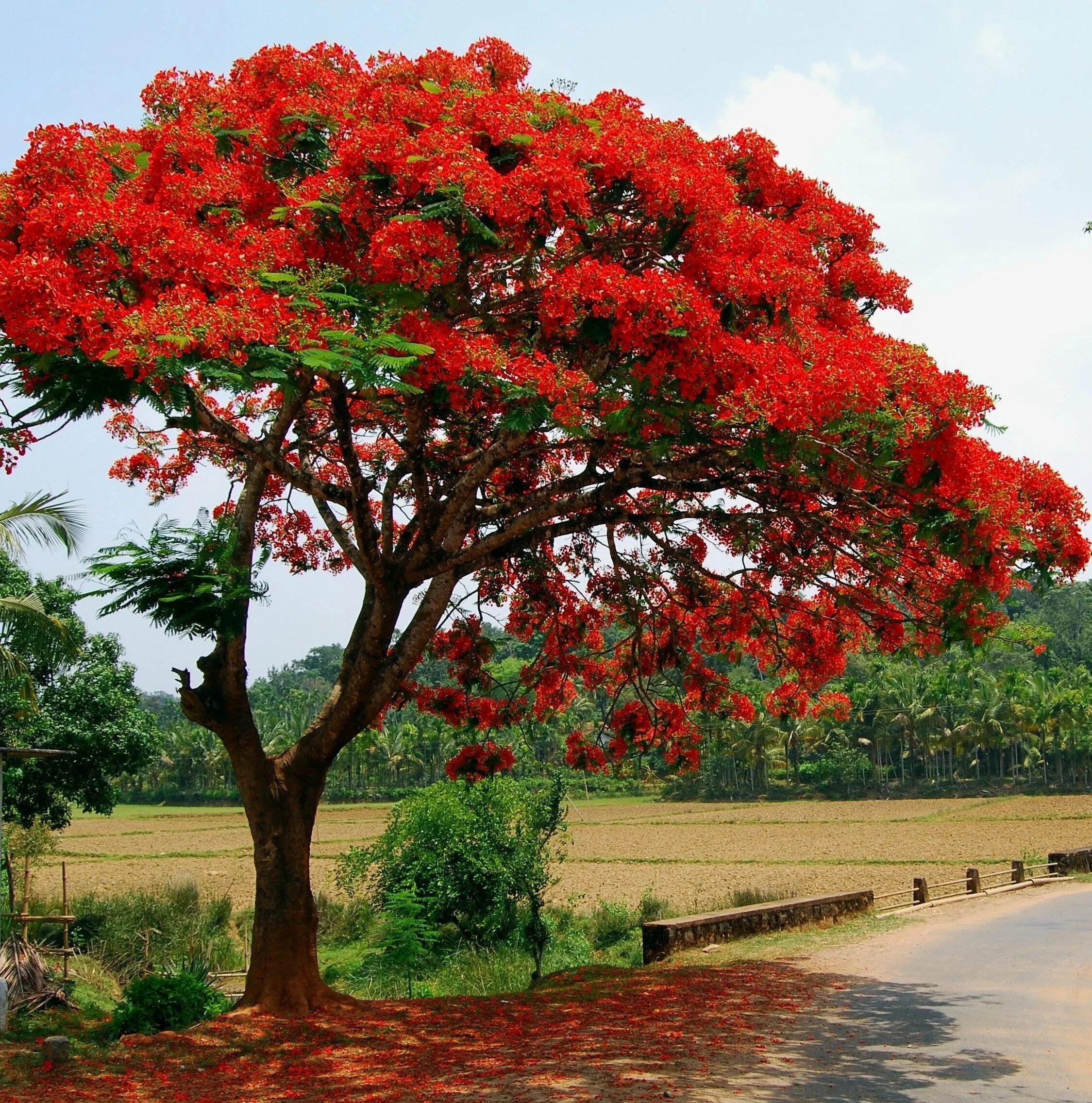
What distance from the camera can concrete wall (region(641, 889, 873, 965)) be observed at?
48.0 ft

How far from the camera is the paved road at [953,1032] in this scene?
25.1 ft

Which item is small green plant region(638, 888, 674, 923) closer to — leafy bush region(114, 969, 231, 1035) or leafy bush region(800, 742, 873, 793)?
leafy bush region(114, 969, 231, 1035)

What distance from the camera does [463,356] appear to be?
28.4 feet

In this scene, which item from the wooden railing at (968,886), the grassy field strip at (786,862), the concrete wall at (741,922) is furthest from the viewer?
the grassy field strip at (786,862)

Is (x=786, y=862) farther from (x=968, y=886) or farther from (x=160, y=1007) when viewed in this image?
(x=160, y=1007)

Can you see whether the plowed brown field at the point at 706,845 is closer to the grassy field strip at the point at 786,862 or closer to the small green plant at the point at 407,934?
the grassy field strip at the point at 786,862

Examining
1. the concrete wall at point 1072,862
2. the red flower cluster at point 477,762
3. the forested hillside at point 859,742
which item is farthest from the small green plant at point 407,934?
the forested hillside at point 859,742

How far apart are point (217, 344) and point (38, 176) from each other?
9.43ft

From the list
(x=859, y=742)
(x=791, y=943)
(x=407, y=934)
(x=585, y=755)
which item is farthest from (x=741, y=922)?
(x=859, y=742)

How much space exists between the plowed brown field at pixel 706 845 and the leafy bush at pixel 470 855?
24.3 ft

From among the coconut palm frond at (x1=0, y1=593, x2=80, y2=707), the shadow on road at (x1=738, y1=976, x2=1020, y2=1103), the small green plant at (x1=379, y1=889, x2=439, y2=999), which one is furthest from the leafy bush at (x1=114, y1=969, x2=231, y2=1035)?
the shadow on road at (x1=738, y1=976, x2=1020, y2=1103)

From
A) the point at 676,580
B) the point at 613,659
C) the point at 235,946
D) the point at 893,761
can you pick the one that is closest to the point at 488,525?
the point at 676,580

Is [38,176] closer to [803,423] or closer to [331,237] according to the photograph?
[331,237]

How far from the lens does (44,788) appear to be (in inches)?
859
